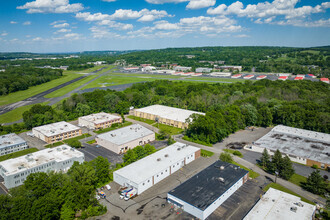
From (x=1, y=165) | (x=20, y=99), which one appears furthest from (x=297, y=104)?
(x=20, y=99)

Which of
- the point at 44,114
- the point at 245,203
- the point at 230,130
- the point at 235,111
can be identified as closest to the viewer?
the point at 245,203

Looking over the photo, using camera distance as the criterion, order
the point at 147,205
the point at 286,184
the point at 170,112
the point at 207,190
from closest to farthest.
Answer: the point at 147,205 < the point at 207,190 < the point at 286,184 < the point at 170,112

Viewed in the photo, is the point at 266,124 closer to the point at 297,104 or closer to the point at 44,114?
the point at 297,104

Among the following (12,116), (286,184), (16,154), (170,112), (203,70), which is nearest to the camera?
(286,184)

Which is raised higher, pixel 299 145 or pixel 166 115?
pixel 166 115

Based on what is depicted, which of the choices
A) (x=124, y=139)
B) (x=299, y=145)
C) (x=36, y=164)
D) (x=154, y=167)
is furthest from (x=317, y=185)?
(x=36, y=164)

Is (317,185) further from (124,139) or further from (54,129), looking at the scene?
(54,129)

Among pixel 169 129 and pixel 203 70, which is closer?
pixel 169 129

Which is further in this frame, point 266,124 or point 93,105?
point 93,105
